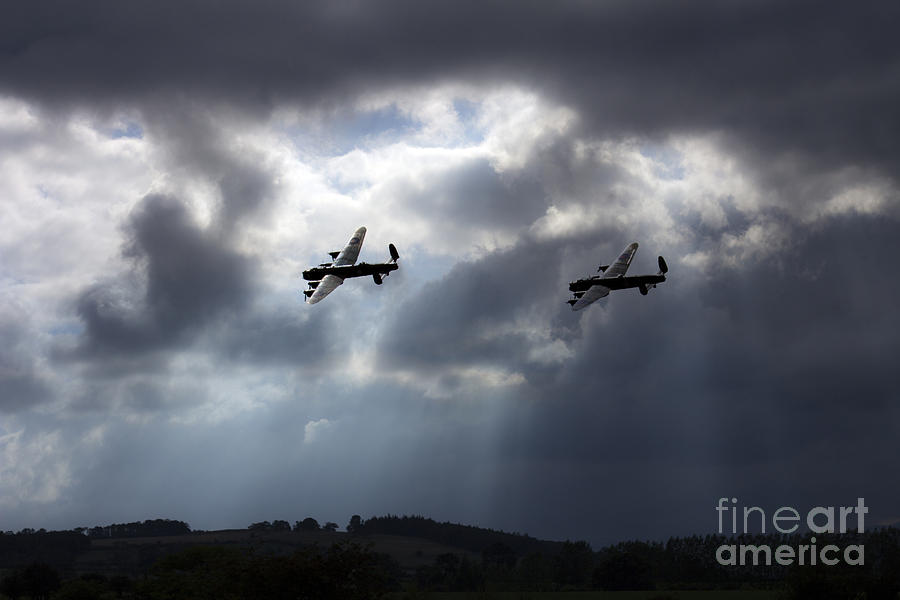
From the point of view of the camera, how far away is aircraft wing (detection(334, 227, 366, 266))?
11656 centimetres

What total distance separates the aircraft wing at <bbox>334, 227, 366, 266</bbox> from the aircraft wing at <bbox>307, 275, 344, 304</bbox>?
5.05 metres

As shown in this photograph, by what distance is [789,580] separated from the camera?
386ft

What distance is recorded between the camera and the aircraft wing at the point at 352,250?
116562mm

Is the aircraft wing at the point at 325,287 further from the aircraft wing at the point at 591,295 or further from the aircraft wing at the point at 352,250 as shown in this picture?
the aircraft wing at the point at 591,295

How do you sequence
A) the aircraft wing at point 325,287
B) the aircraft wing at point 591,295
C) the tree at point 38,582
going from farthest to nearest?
the tree at point 38,582 → the aircraft wing at point 591,295 → the aircraft wing at point 325,287

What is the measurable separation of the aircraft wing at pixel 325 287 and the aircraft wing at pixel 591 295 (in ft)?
100

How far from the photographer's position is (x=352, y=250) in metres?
121

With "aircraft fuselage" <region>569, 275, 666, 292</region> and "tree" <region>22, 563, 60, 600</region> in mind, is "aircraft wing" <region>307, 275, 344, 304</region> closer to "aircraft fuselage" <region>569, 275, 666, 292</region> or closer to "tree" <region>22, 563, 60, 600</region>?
"aircraft fuselage" <region>569, 275, 666, 292</region>

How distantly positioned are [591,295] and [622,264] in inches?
654

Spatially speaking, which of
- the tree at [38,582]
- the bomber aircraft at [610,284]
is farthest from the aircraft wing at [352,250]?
the tree at [38,582]

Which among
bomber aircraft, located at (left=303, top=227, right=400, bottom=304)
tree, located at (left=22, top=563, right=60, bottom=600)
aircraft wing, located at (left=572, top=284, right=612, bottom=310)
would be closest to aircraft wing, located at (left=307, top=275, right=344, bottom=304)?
bomber aircraft, located at (left=303, top=227, right=400, bottom=304)

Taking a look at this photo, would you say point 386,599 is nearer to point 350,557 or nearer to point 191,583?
point 350,557

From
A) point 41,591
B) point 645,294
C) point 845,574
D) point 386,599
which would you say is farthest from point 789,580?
point 41,591

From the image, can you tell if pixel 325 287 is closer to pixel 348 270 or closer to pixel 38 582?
pixel 348 270
